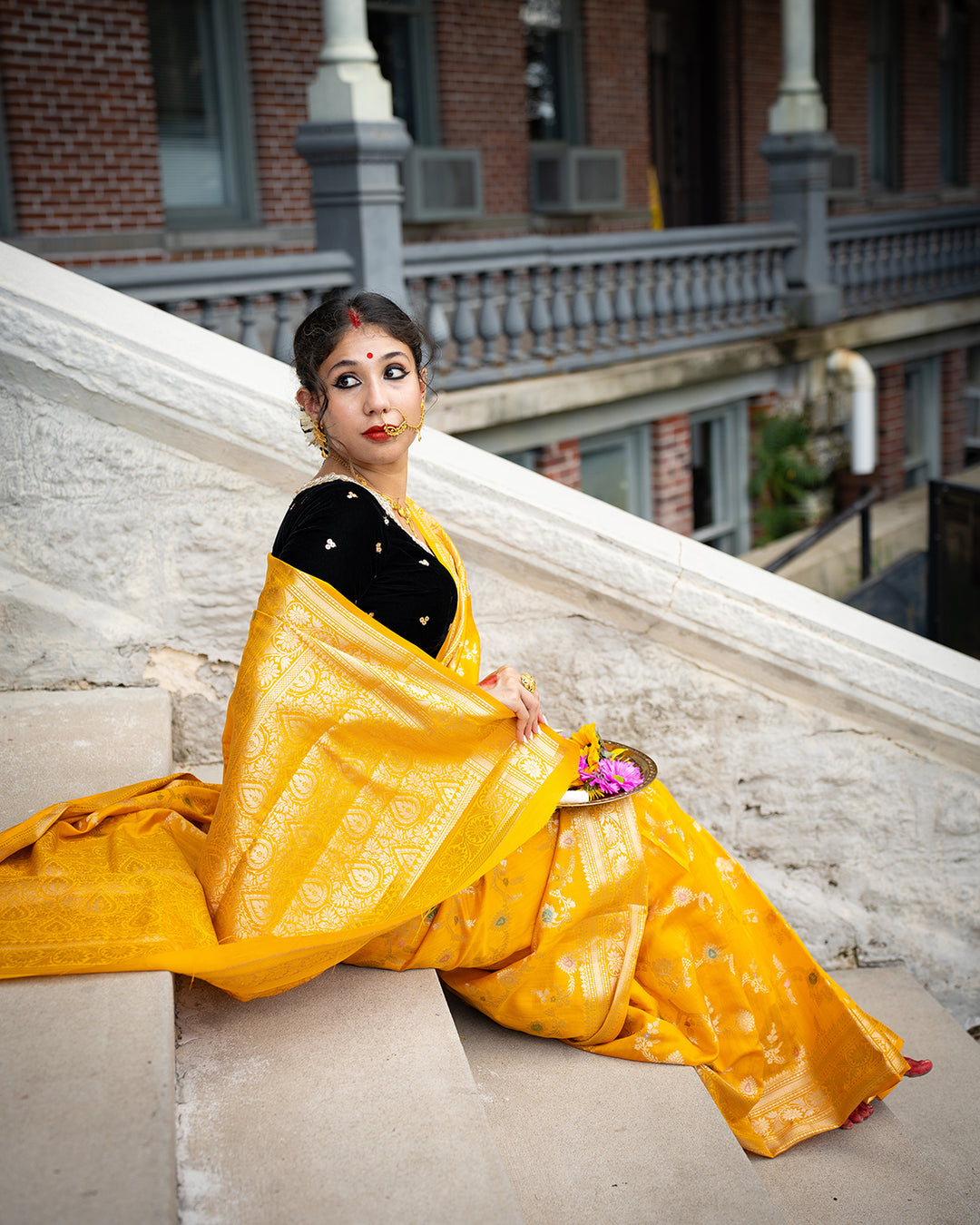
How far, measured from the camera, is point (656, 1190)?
6.23ft

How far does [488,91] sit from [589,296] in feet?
9.24

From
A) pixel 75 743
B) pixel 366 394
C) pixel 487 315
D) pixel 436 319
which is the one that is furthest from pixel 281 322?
pixel 366 394

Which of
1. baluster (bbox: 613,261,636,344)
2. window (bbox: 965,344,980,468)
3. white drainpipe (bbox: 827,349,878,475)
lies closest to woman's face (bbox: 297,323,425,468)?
baluster (bbox: 613,261,636,344)

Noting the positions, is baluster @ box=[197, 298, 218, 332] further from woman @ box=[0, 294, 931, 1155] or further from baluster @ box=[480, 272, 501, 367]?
woman @ box=[0, 294, 931, 1155]

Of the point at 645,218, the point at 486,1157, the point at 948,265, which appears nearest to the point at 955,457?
the point at 948,265

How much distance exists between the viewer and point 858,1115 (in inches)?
94.6

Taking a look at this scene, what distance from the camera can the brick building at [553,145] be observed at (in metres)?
7.14

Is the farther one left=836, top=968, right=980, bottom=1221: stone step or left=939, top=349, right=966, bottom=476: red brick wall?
left=939, top=349, right=966, bottom=476: red brick wall

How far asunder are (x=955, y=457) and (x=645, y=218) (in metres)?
4.40

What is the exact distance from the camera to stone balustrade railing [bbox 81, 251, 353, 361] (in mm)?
5301

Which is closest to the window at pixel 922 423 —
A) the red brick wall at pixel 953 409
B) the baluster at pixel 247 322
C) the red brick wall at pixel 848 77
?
the red brick wall at pixel 953 409

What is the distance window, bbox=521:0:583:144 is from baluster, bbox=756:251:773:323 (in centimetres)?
236

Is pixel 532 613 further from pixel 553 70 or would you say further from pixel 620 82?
pixel 620 82

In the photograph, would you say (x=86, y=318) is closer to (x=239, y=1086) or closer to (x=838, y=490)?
(x=239, y=1086)
